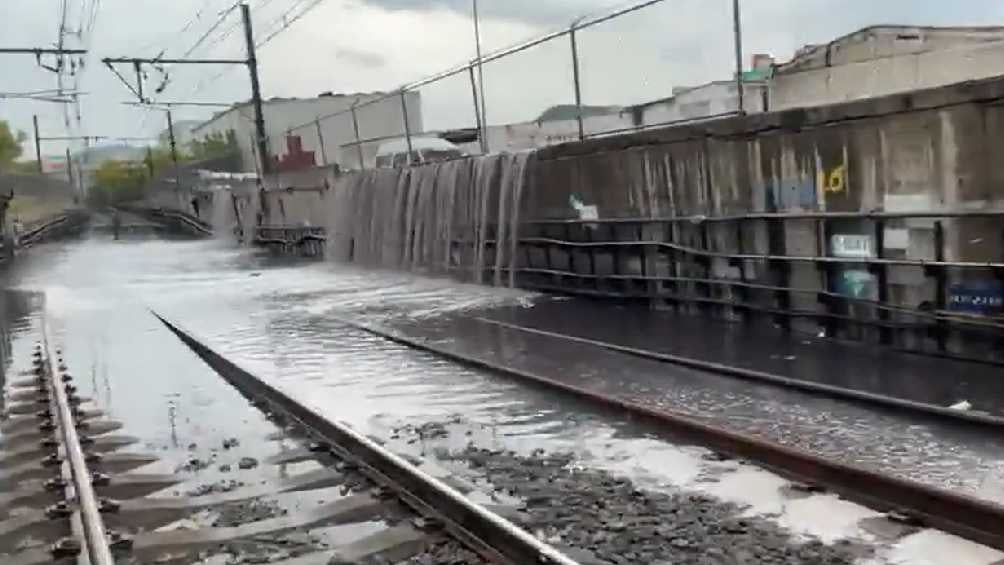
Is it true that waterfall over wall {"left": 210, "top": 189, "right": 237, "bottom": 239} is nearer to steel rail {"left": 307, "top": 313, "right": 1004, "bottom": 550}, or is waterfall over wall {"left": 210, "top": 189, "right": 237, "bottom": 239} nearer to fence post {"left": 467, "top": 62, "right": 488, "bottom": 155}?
fence post {"left": 467, "top": 62, "right": 488, "bottom": 155}

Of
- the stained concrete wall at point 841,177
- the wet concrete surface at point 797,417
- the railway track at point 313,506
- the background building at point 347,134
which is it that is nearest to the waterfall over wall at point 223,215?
the background building at point 347,134

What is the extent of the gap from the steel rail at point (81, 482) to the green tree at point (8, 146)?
372 feet

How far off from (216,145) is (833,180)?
104 meters

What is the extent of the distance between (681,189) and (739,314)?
2.02 metres

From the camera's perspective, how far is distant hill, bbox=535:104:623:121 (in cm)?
1808

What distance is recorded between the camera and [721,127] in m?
14.0

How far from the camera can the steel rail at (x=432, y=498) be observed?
18.6 feet

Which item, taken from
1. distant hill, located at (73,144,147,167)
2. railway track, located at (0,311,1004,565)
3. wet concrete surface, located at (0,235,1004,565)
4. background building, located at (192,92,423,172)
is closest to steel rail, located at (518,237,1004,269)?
wet concrete surface, located at (0,235,1004,565)

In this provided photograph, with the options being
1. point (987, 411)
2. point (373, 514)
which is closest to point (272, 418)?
point (373, 514)

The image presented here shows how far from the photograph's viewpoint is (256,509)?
712 cm

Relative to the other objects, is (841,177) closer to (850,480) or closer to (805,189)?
(805,189)

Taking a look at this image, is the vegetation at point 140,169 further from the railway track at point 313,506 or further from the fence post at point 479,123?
the railway track at point 313,506

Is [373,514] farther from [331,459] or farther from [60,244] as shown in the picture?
[60,244]

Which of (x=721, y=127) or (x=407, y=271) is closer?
(x=721, y=127)
